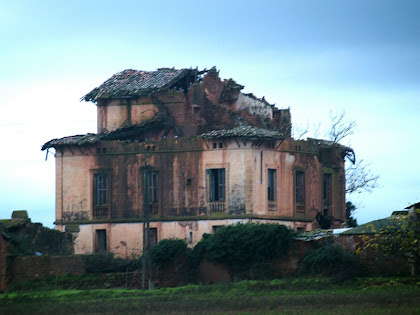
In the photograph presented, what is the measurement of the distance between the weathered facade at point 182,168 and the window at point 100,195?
5cm

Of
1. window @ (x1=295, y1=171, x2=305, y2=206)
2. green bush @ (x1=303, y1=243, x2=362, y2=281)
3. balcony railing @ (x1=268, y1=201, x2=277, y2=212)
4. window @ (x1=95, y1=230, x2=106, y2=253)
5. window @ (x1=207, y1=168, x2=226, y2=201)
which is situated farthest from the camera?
window @ (x1=295, y1=171, x2=305, y2=206)

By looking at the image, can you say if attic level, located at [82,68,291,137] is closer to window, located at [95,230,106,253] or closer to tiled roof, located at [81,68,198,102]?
tiled roof, located at [81,68,198,102]

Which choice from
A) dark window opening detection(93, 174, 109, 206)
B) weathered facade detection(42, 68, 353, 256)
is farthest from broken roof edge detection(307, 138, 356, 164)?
dark window opening detection(93, 174, 109, 206)

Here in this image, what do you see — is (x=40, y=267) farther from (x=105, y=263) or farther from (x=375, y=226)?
(x=375, y=226)

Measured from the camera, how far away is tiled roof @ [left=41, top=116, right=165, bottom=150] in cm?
6200

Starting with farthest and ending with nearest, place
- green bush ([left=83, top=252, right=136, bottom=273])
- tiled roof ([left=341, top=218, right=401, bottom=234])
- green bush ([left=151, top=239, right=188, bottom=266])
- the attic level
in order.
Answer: the attic level < green bush ([left=151, top=239, right=188, bottom=266]) < green bush ([left=83, top=252, right=136, bottom=273]) < tiled roof ([left=341, top=218, right=401, bottom=234])

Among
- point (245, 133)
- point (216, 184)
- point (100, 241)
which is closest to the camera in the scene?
point (245, 133)

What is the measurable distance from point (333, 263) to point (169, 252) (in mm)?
7700

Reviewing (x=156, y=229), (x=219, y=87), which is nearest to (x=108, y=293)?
(x=156, y=229)

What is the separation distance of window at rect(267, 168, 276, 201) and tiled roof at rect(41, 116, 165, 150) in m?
5.62

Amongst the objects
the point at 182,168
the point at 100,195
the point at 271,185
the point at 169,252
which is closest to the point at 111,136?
the point at 100,195

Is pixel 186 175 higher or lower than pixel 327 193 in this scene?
higher

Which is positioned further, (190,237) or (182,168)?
(182,168)

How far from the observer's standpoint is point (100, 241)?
204ft
